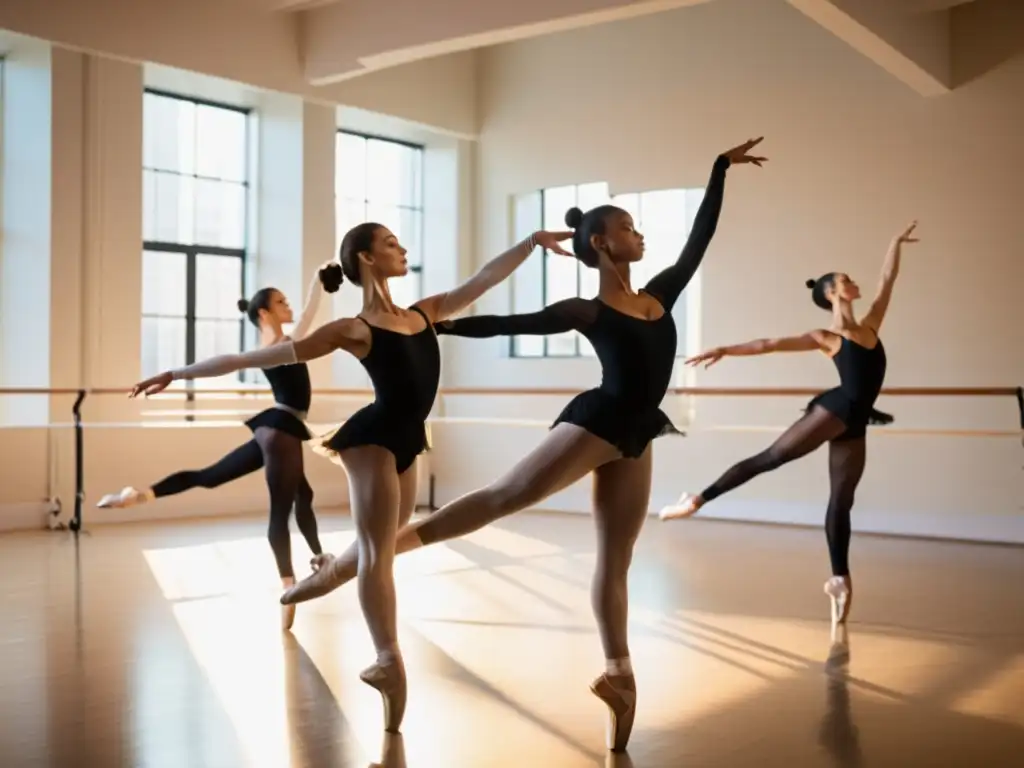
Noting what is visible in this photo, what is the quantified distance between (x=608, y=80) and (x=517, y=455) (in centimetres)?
299

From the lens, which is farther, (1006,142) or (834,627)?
(1006,142)

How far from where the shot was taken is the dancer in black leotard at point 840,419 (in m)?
4.32

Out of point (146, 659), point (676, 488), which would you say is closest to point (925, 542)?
point (676, 488)

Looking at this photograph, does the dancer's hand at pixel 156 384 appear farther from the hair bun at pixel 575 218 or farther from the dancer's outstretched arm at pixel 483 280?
the hair bun at pixel 575 218

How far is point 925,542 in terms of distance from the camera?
6.91 metres

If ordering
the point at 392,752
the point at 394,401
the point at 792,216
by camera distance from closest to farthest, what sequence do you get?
1. the point at 392,752
2. the point at 394,401
3. the point at 792,216

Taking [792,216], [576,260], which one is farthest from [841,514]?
[576,260]

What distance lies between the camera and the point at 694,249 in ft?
9.72

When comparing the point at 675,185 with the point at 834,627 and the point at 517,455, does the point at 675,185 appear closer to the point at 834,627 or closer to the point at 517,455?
the point at 517,455

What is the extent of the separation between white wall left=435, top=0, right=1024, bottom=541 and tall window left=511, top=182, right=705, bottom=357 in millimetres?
138

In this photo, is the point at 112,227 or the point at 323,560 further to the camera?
the point at 112,227

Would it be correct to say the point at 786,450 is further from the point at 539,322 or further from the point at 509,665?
the point at 539,322

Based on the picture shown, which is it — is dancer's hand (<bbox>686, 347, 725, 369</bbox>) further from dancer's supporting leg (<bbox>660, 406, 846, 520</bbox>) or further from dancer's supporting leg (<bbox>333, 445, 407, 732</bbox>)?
Answer: dancer's supporting leg (<bbox>333, 445, 407, 732</bbox>)

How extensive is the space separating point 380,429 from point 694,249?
921 mm
